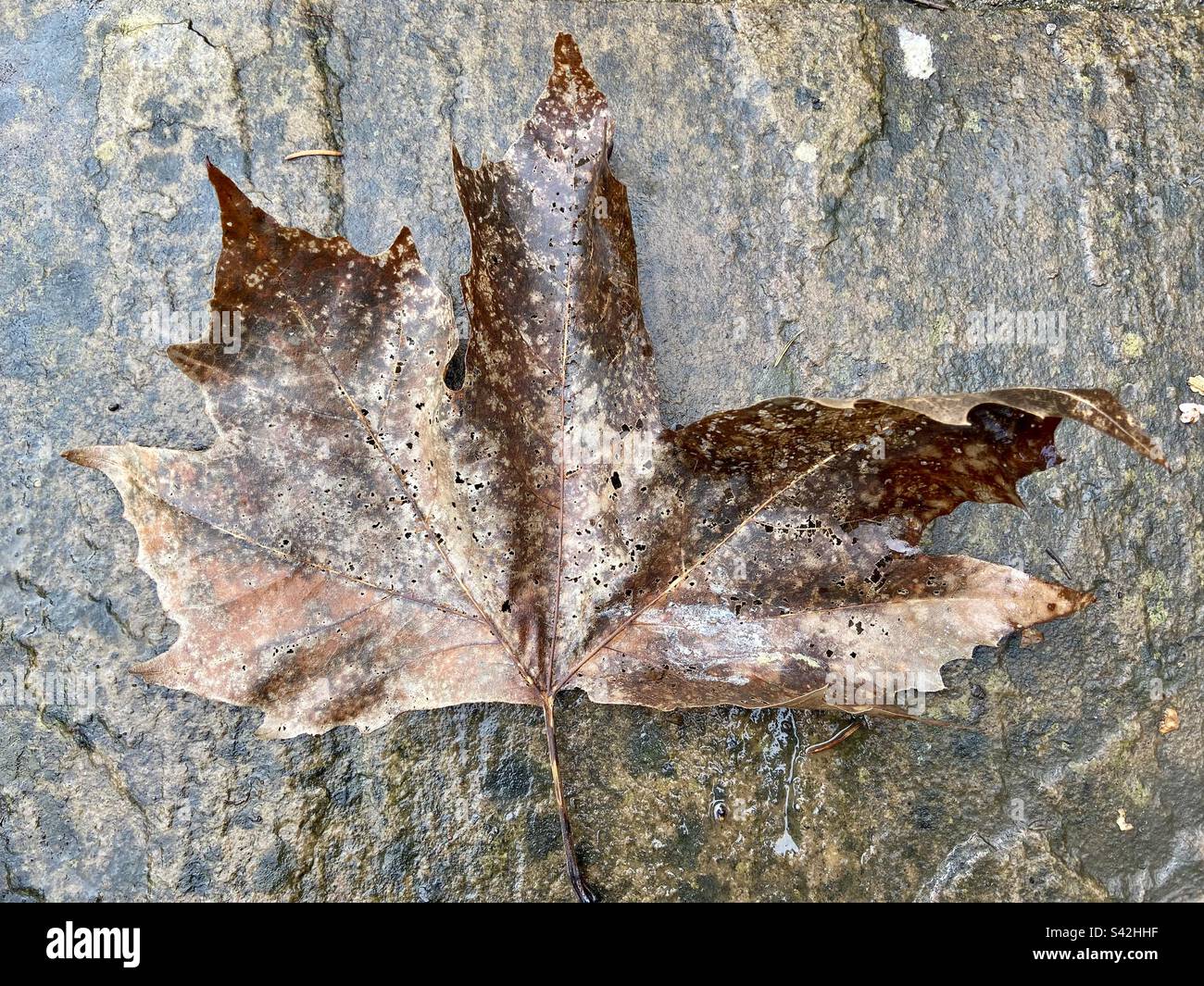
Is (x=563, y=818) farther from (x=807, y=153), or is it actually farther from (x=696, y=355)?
(x=807, y=153)

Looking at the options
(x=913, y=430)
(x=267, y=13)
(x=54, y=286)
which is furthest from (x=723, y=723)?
(x=267, y=13)

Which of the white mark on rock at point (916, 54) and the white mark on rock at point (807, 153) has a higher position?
the white mark on rock at point (916, 54)

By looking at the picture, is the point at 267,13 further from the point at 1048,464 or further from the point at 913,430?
the point at 1048,464

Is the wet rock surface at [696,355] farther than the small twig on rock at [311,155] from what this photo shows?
No

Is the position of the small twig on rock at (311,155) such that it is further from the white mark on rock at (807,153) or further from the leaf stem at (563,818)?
the leaf stem at (563,818)

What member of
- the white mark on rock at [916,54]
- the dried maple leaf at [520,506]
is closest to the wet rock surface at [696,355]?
the white mark on rock at [916,54]

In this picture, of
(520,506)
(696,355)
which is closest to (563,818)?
(520,506)

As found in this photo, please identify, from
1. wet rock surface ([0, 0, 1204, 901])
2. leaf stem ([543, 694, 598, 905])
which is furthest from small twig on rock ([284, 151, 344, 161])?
leaf stem ([543, 694, 598, 905])
